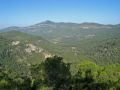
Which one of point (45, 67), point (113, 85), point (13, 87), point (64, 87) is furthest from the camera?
point (45, 67)

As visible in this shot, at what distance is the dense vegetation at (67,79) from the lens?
46594 millimetres

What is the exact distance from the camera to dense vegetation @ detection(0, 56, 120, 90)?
4659cm

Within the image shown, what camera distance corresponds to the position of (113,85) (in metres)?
44.5

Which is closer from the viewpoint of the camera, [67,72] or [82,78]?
[82,78]

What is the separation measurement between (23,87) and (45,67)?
27.7 ft

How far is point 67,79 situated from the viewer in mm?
53219

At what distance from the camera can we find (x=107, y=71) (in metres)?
49.4

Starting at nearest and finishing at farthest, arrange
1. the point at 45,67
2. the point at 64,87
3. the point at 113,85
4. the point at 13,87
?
the point at 113,85 → the point at 13,87 → the point at 64,87 → the point at 45,67

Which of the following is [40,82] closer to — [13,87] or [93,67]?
[13,87]

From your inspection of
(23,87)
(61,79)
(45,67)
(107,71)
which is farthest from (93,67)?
(23,87)

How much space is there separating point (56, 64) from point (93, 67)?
30.4 ft

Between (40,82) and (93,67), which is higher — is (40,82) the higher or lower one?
the lower one

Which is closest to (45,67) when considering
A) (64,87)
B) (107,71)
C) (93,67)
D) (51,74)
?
(51,74)

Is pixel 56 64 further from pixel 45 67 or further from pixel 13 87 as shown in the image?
pixel 13 87
